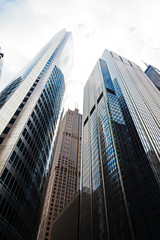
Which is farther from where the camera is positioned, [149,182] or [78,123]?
[78,123]

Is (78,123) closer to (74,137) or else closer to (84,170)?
(74,137)

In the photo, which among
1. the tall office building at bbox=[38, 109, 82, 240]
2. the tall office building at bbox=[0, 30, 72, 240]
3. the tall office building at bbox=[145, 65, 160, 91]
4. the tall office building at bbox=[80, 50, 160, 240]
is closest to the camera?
the tall office building at bbox=[0, 30, 72, 240]

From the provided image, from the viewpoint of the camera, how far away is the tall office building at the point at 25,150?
29183 millimetres

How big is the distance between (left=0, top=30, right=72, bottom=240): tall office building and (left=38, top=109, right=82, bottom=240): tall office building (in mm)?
63123

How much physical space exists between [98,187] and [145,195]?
20158 millimetres

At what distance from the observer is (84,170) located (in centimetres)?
9525

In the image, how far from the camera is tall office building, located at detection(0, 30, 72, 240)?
29.2 meters

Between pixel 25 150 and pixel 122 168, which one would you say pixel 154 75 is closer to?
pixel 122 168

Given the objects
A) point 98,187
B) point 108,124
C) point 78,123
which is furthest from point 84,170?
point 78,123

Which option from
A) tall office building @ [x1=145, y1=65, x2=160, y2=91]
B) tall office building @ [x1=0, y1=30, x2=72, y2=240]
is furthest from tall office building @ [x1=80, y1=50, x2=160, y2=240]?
tall office building @ [x1=145, y1=65, x2=160, y2=91]

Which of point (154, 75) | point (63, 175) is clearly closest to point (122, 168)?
point (63, 175)

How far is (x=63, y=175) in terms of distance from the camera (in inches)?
5012

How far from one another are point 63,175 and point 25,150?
319 ft

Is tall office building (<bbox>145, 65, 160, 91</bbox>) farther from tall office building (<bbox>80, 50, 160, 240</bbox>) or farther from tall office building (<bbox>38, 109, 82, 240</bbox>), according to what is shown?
tall office building (<bbox>38, 109, 82, 240</bbox>)
